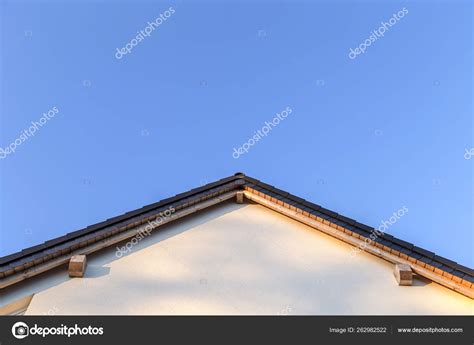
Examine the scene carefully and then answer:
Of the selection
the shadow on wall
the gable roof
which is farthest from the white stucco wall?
the gable roof

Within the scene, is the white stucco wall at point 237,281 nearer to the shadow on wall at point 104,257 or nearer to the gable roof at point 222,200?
the shadow on wall at point 104,257

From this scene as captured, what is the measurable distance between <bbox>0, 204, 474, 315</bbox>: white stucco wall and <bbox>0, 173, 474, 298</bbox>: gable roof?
198 mm

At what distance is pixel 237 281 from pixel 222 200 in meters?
2.73

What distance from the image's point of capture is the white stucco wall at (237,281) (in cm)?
806

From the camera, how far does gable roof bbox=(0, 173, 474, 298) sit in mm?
8562

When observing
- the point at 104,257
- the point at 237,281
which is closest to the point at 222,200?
the point at 237,281

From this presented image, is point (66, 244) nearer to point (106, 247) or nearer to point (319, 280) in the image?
point (106, 247)

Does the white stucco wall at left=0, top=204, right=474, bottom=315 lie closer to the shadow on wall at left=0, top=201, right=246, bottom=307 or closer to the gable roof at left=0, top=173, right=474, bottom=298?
the shadow on wall at left=0, top=201, right=246, bottom=307

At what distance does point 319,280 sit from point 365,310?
100cm

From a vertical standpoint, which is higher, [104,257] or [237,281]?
[104,257]

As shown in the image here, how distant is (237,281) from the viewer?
8672 mm

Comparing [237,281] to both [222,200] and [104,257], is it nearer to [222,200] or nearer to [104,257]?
[104,257]
